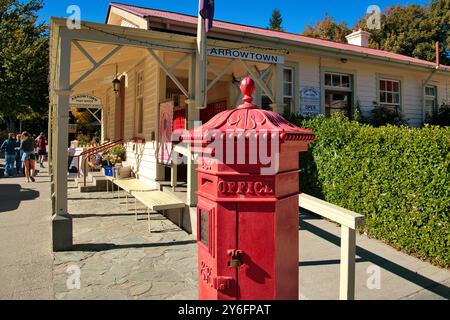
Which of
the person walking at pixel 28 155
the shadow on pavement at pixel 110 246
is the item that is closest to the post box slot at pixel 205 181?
the shadow on pavement at pixel 110 246

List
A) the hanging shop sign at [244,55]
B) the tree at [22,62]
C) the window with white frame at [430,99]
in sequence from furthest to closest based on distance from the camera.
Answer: the tree at [22,62], the window with white frame at [430,99], the hanging shop sign at [244,55]

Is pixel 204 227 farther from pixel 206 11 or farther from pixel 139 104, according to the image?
pixel 139 104

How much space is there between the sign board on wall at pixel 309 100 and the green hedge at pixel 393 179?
428 centimetres

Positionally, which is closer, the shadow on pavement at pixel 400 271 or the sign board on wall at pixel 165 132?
the shadow on pavement at pixel 400 271

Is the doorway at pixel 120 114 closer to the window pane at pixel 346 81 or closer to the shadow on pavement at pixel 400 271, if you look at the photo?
the window pane at pixel 346 81

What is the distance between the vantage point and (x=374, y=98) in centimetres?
1269

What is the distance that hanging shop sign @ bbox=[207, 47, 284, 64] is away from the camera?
265 inches

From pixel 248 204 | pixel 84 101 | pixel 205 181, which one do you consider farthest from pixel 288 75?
pixel 248 204

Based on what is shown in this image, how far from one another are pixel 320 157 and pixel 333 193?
2.43 feet

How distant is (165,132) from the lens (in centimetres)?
827

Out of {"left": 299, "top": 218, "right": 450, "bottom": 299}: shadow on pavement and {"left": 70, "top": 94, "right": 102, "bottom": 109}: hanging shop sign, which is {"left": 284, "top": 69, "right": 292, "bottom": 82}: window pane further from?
{"left": 70, "top": 94, "right": 102, "bottom": 109}: hanging shop sign

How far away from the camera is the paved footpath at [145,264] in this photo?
394cm

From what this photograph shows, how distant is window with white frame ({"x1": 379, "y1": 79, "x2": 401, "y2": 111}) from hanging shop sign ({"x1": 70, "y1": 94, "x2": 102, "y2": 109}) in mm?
10619

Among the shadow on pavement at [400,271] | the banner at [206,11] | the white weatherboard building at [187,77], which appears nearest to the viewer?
the shadow on pavement at [400,271]
